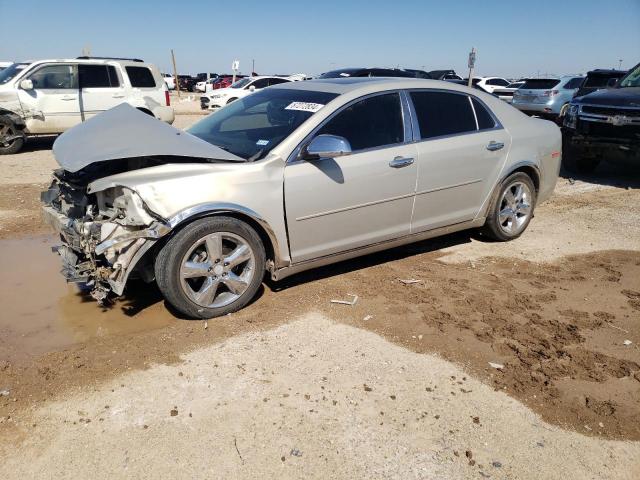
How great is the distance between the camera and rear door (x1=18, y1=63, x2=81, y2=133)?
11.0m

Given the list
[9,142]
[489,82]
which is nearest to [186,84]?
[489,82]

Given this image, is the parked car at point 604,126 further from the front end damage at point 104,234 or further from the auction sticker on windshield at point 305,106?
the front end damage at point 104,234

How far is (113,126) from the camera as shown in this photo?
13.6 feet

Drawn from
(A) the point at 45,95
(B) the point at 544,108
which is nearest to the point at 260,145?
(A) the point at 45,95

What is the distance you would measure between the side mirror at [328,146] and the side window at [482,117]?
184 centimetres

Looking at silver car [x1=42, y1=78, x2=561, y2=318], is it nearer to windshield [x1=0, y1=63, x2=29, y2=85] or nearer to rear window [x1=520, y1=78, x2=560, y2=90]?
windshield [x1=0, y1=63, x2=29, y2=85]

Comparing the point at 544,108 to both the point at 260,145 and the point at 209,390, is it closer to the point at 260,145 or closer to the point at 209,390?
the point at 260,145

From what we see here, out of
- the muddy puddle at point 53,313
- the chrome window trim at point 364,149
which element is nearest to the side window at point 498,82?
the chrome window trim at point 364,149

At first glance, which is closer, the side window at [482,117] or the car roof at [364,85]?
the car roof at [364,85]

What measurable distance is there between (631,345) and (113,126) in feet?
13.7

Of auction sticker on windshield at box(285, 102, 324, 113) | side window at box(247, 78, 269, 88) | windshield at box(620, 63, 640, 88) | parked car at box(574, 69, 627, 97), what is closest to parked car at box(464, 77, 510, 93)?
side window at box(247, 78, 269, 88)

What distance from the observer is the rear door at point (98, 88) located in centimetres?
1147

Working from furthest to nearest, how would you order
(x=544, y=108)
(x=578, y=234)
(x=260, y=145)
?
(x=544, y=108) < (x=578, y=234) < (x=260, y=145)

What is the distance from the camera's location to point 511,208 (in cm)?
555
